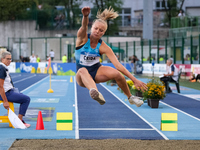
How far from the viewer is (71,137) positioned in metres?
9.48

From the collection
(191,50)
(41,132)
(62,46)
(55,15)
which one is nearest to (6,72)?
(41,132)

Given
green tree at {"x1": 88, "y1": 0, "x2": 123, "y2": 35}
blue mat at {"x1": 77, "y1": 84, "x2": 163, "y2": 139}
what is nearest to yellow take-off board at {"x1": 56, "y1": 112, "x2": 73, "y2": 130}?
blue mat at {"x1": 77, "y1": 84, "x2": 163, "y2": 139}

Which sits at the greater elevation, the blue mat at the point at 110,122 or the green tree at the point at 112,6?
the green tree at the point at 112,6

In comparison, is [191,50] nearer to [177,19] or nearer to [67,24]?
[177,19]

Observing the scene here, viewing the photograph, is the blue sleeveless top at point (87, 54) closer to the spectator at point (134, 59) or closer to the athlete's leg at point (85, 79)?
the athlete's leg at point (85, 79)

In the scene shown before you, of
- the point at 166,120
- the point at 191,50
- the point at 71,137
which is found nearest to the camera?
the point at 71,137

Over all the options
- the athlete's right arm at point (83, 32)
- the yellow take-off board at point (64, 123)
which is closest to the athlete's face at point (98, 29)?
the athlete's right arm at point (83, 32)

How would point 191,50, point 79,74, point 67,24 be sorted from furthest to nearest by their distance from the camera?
point 67,24, point 191,50, point 79,74

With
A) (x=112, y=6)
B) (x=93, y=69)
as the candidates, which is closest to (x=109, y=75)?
(x=93, y=69)

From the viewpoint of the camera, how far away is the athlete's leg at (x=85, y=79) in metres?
6.90

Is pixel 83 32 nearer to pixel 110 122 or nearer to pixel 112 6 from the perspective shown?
pixel 110 122

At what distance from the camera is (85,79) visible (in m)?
6.98

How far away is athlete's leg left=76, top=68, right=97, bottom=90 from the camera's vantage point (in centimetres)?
690

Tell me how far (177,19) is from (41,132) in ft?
115
